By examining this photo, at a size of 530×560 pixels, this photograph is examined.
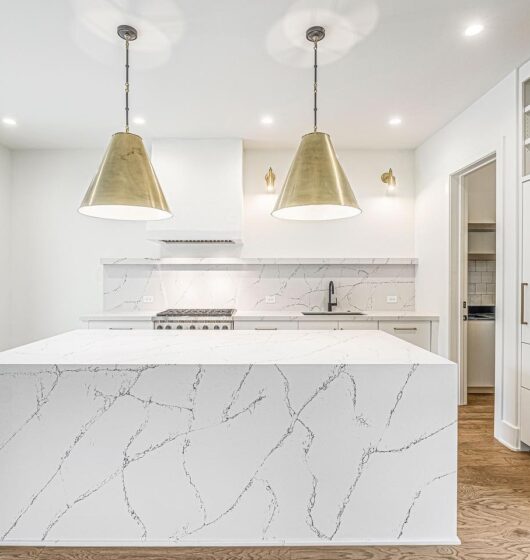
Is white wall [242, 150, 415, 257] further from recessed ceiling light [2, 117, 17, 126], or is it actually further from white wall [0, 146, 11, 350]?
white wall [0, 146, 11, 350]

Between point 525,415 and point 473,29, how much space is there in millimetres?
2451

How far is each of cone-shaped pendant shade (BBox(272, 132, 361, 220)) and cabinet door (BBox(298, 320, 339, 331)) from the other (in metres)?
1.98

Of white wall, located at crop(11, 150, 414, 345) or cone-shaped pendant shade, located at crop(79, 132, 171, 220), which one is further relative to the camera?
white wall, located at crop(11, 150, 414, 345)

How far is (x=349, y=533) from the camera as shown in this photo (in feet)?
5.73

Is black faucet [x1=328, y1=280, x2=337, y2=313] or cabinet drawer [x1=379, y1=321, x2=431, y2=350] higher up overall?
black faucet [x1=328, y1=280, x2=337, y2=313]

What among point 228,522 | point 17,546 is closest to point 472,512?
point 228,522

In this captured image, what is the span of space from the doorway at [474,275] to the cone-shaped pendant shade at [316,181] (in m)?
1.89

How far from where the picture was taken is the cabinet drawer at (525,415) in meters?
2.70

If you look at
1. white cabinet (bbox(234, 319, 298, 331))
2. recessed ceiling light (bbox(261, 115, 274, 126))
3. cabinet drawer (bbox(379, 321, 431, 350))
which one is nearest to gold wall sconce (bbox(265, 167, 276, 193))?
recessed ceiling light (bbox(261, 115, 274, 126))

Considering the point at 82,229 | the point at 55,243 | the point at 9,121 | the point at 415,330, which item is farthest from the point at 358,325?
the point at 9,121

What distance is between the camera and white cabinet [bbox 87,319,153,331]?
3826 mm

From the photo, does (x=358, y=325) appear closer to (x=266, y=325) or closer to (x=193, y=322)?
(x=266, y=325)

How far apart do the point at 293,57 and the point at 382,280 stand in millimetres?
2629

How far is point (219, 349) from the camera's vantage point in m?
2.00
